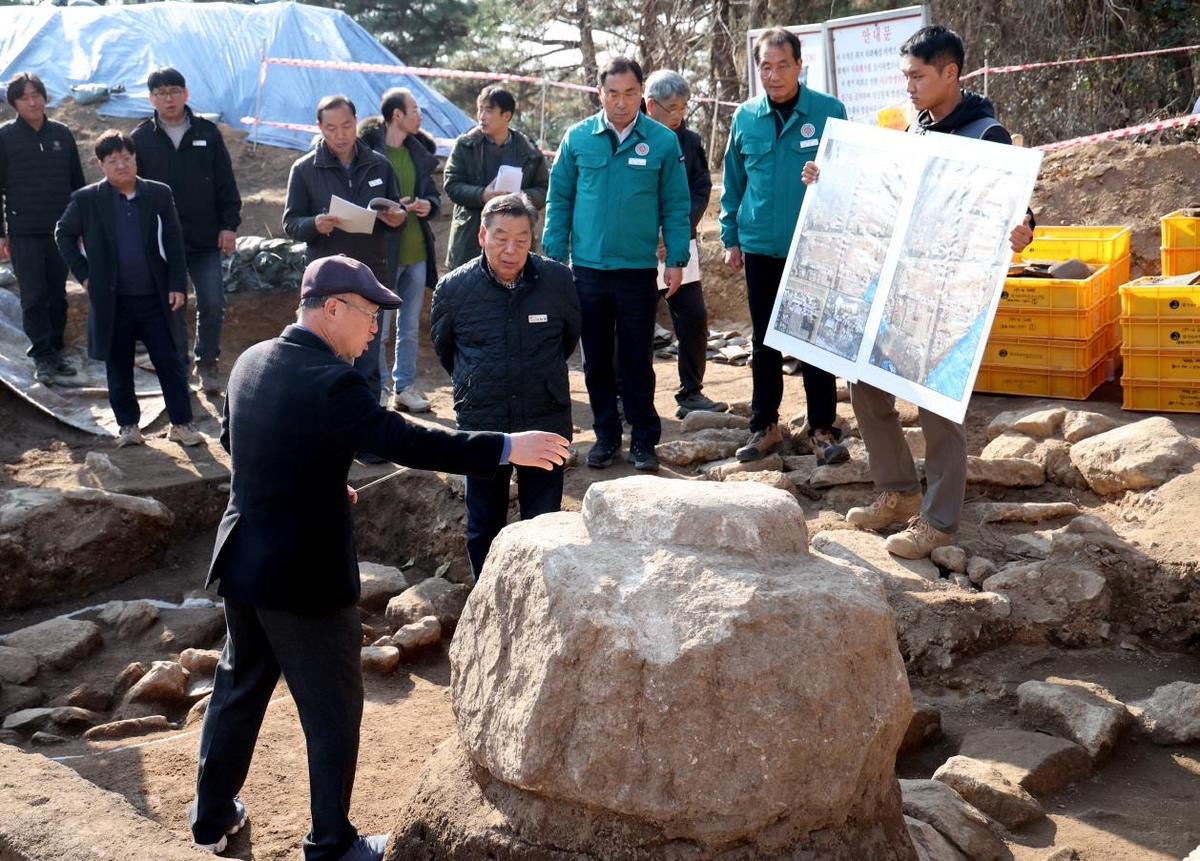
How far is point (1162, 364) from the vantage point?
22.3ft

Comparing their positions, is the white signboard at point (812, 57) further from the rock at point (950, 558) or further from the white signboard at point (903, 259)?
the rock at point (950, 558)

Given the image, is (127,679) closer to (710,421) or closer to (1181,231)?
(710,421)

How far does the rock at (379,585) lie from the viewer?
6406mm

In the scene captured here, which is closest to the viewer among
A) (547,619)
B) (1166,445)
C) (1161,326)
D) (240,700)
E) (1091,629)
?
(547,619)

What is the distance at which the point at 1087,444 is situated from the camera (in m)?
6.33

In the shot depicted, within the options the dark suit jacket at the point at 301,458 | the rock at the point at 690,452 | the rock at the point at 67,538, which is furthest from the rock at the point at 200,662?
the rock at the point at 690,452

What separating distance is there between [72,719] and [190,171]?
13.2 ft

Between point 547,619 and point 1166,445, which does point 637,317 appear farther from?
point 547,619

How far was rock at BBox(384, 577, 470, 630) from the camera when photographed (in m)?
6.07

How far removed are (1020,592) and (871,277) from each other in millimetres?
1521

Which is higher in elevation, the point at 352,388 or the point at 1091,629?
the point at 352,388

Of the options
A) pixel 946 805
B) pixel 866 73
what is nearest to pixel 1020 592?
pixel 946 805

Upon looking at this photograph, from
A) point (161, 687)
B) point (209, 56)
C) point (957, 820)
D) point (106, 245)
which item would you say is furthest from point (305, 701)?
point (209, 56)

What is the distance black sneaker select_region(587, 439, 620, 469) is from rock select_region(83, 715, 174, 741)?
8.29ft
